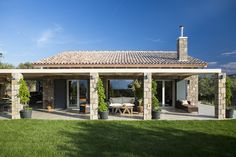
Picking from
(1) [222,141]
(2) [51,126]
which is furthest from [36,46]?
(1) [222,141]

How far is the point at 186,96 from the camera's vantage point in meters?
17.2

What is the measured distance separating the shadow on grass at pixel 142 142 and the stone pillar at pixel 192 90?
8.59 meters

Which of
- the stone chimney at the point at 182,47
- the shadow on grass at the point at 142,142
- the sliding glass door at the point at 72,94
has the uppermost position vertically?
the stone chimney at the point at 182,47

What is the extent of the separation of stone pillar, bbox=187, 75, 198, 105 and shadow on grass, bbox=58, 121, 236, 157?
28.2 feet

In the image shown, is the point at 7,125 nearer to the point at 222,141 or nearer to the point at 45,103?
the point at 45,103

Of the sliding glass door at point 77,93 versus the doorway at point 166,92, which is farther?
the doorway at point 166,92

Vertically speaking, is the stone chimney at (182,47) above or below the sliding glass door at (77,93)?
above

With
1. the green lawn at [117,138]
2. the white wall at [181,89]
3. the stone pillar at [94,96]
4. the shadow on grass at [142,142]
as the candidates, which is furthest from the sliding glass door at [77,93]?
the white wall at [181,89]

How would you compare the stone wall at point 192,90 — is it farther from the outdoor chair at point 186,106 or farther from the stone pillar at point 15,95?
the stone pillar at point 15,95

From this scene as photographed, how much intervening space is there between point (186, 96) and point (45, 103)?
40.2ft

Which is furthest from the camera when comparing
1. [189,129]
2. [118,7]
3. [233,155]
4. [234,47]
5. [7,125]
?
[234,47]

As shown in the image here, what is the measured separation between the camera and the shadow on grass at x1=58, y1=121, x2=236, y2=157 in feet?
20.5

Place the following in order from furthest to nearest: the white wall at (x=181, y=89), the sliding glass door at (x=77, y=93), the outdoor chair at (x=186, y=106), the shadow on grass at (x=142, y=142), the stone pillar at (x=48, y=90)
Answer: the white wall at (x=181, y=89)
the sliding glass door at (x=77, y=93)
the stone pillar at (x=48, y=90)
the outdoor chair at (x=186, y=106)
the shadow on grass at (x=142, y=142)

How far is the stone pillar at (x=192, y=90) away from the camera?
17.2 metres
